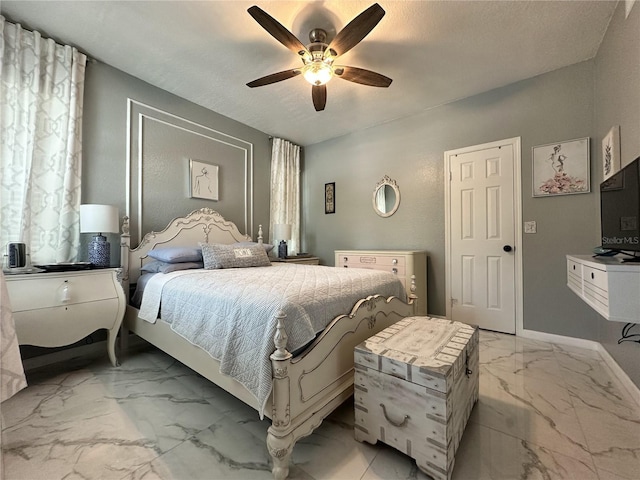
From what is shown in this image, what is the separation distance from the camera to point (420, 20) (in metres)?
1.99

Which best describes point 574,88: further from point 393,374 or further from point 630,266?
point 393,374

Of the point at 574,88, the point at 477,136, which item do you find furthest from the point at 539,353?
the point at 574,88

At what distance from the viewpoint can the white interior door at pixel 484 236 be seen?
285 centimetres

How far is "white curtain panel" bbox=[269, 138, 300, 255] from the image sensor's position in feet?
13.5

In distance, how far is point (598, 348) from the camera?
2338 mm

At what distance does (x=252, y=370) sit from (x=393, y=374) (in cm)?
64

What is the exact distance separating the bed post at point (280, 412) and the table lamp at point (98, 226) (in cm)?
194

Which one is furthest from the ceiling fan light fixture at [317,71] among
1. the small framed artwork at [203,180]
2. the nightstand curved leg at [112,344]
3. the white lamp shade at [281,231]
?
the nightstand curved leg at [112,344]

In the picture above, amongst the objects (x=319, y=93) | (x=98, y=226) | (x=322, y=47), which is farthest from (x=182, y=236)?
(x=322, y=47)

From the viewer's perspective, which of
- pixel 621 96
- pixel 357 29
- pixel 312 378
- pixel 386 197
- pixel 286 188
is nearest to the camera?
pixel 312 378

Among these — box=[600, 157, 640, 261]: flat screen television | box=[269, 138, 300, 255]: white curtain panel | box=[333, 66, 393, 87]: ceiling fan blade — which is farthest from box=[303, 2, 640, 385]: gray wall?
box=[333, 66, 393, 87]: ceiling fan blade

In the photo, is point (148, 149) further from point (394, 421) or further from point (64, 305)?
point (394, 421)

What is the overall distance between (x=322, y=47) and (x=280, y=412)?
229cm

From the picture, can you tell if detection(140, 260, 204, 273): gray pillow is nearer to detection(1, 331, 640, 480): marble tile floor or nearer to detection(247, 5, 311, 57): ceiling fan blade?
detection(1, 331, 640, 480): marble tile floor
